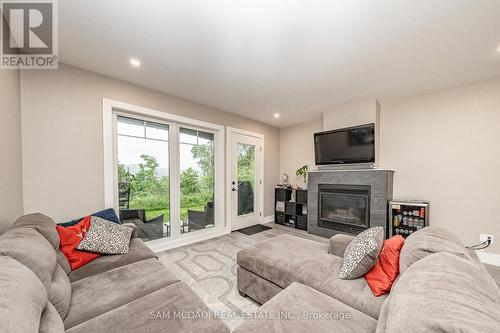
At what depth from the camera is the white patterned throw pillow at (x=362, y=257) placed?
133 cm

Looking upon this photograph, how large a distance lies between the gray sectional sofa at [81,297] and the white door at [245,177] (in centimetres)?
265

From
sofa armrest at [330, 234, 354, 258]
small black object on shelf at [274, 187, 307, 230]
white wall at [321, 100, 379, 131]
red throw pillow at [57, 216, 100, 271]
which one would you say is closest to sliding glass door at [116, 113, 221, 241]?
red throw pillow at [57, 216, 100, 271]

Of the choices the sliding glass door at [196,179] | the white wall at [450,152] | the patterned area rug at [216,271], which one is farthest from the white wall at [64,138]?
the white wall at [450,152]

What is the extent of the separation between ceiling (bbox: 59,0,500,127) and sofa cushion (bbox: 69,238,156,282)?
2.02m

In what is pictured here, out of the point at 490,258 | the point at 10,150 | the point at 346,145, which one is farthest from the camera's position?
the point at 346,145

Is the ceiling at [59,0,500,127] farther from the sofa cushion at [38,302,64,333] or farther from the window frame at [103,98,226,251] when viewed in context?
the sofa cushion at [38,302,64,333]

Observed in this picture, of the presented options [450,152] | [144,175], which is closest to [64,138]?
[144,175]

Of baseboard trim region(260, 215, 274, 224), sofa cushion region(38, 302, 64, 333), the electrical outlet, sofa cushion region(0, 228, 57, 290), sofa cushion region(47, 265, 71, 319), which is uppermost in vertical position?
sofa cushion region(0, 228, 57, 290)

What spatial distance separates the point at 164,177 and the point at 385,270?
3.01 metres

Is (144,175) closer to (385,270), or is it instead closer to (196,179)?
(196,179)

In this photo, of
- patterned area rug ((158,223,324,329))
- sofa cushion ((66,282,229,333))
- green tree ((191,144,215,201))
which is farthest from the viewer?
green tree ((191,144,215,201))

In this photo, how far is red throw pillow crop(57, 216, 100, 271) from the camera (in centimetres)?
161

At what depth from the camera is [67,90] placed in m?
2.26

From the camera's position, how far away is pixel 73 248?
1661 mm
